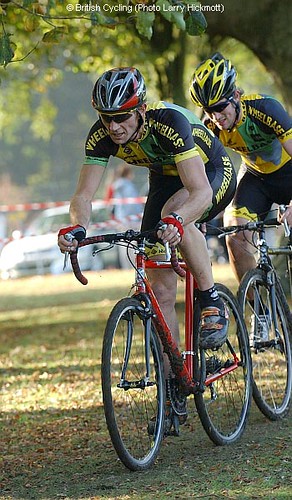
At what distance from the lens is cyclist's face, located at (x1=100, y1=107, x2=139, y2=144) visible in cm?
638

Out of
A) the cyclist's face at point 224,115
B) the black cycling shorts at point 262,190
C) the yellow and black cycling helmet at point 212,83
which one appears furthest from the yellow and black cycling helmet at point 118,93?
the black cycling shorts at point 262,190

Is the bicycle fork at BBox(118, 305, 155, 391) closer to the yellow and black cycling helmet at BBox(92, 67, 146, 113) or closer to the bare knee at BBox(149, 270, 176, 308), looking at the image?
the bare knee at BBox(149, 270, 176, 308)

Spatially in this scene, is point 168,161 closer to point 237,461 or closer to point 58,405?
point 237,461

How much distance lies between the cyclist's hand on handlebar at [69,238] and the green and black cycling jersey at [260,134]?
1.94m

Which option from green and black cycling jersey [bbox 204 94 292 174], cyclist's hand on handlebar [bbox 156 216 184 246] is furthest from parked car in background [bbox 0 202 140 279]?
cyclist's hand on handlebar [bbox 156 216 184 246]

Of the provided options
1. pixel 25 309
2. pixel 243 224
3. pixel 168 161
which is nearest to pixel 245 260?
pixel 243 224

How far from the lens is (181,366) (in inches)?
261

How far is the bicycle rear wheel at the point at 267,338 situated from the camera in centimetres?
772

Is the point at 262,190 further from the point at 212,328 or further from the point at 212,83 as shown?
the point at 212,328

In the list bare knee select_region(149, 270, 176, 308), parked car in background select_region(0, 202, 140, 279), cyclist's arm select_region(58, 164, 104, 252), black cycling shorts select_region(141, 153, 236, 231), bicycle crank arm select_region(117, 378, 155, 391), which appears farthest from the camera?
parked car in background select_region(0, 202, 140, 279)

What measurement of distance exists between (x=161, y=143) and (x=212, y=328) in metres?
1.11

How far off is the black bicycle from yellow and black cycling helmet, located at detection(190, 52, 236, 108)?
32.4 inches

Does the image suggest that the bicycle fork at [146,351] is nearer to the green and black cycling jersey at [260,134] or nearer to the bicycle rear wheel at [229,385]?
the bicycle rear wheel at [229,385]

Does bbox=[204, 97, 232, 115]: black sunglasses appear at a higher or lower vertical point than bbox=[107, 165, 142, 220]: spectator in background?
lower
